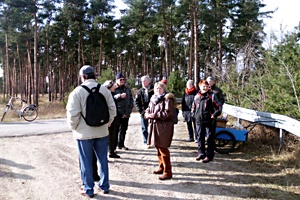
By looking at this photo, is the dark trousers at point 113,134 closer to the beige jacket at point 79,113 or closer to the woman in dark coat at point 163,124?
the woman in dark coat at point 163,124

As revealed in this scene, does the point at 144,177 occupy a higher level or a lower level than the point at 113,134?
lower

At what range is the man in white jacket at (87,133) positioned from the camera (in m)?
3.56

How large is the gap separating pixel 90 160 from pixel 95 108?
803 millimetres

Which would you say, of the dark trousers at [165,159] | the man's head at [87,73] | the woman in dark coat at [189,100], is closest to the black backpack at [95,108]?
the man's head at [87,73]

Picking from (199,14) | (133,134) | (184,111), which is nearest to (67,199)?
(184,111)

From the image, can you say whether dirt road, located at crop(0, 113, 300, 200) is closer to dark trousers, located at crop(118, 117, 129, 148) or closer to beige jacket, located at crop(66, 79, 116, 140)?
dark trousers, located at crop(118, 117, 129, 148)

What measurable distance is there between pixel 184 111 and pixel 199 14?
15.7 m

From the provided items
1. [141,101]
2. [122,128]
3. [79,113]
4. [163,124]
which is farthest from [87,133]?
[141,101]

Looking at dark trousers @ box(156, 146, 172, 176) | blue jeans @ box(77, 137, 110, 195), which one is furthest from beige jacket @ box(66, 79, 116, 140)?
dark trousers @ box(156, 146, 172, 176)

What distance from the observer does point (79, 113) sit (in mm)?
3586

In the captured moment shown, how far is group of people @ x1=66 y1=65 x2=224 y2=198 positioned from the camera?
3.64 m

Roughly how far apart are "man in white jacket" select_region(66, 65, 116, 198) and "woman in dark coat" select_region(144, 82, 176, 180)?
906mm

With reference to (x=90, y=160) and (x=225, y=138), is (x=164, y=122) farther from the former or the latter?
(x=225, y=138)

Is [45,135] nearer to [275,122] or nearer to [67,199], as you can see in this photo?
[67,199]
